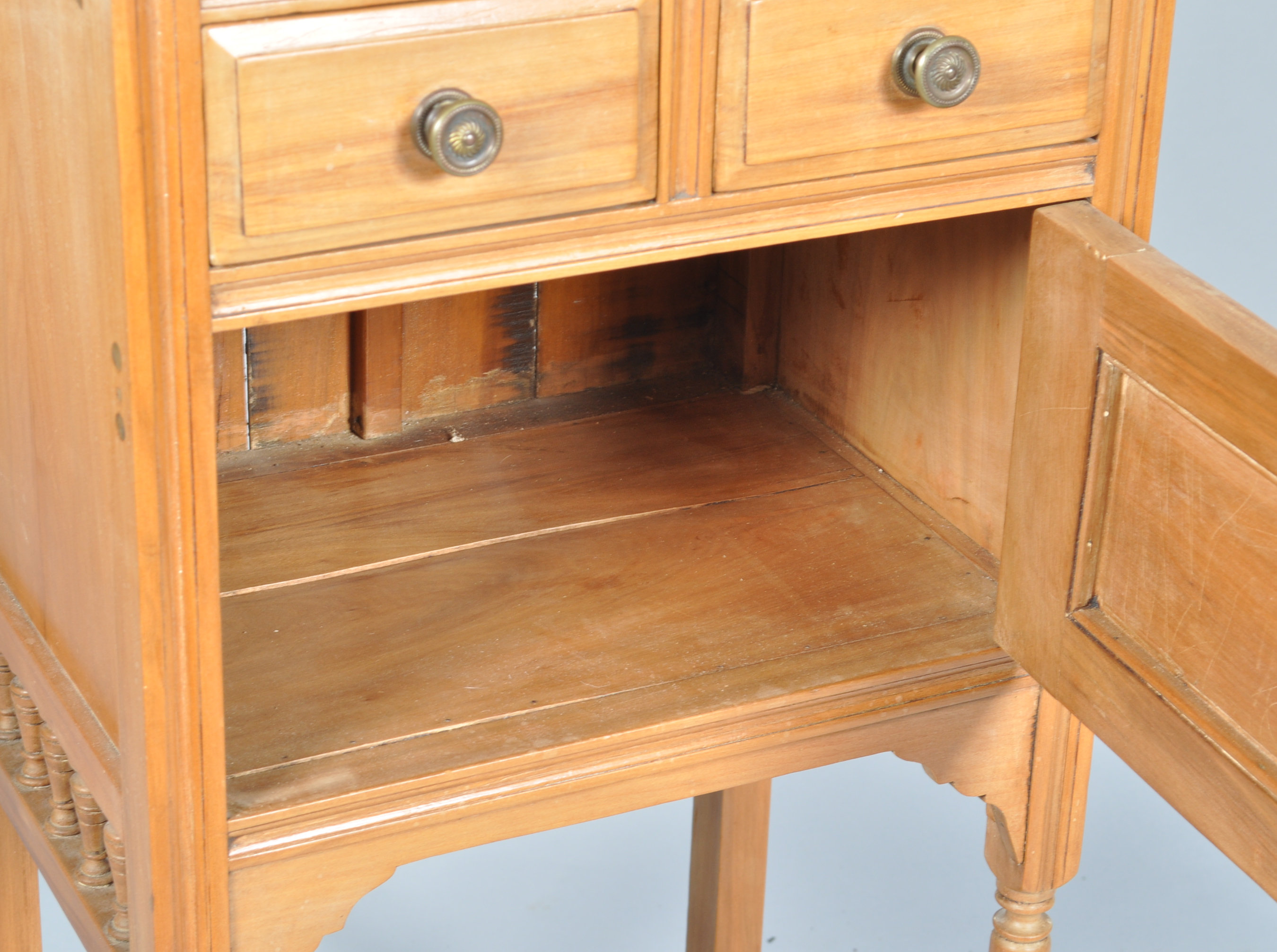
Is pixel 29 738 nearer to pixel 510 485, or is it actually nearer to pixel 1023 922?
pixel 510 485

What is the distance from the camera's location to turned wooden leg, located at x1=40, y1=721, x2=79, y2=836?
47.1 inches

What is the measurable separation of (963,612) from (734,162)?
0.41 meters

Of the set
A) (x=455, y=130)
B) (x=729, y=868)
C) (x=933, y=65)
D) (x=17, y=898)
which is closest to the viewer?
(x=455, y=130)

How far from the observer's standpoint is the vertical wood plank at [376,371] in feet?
4.62

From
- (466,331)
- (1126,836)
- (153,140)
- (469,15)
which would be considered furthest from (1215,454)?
(1126,836)

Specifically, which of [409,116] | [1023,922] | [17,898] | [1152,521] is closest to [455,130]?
[409,116]

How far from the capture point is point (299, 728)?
112cm

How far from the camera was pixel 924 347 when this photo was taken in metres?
1.33

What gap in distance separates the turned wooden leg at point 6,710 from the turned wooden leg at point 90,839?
12 centimetres

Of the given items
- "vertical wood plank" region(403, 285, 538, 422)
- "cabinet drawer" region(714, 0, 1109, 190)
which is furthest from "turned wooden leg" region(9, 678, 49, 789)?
"cabinet drawer" region(714, 0, 1109, 190)

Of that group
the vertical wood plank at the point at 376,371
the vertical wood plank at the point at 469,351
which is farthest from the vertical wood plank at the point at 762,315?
the vertical wood plank at the point at 376,371

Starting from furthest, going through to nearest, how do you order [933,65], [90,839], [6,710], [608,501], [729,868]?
[729,868] → [608,501] → [6,710] → [90,839] → [933,65]

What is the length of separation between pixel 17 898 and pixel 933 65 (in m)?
0.98

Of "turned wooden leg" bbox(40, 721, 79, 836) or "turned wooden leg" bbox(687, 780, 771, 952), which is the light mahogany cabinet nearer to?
"turned wooden leg" bbox(40, 721, 79, 836)
